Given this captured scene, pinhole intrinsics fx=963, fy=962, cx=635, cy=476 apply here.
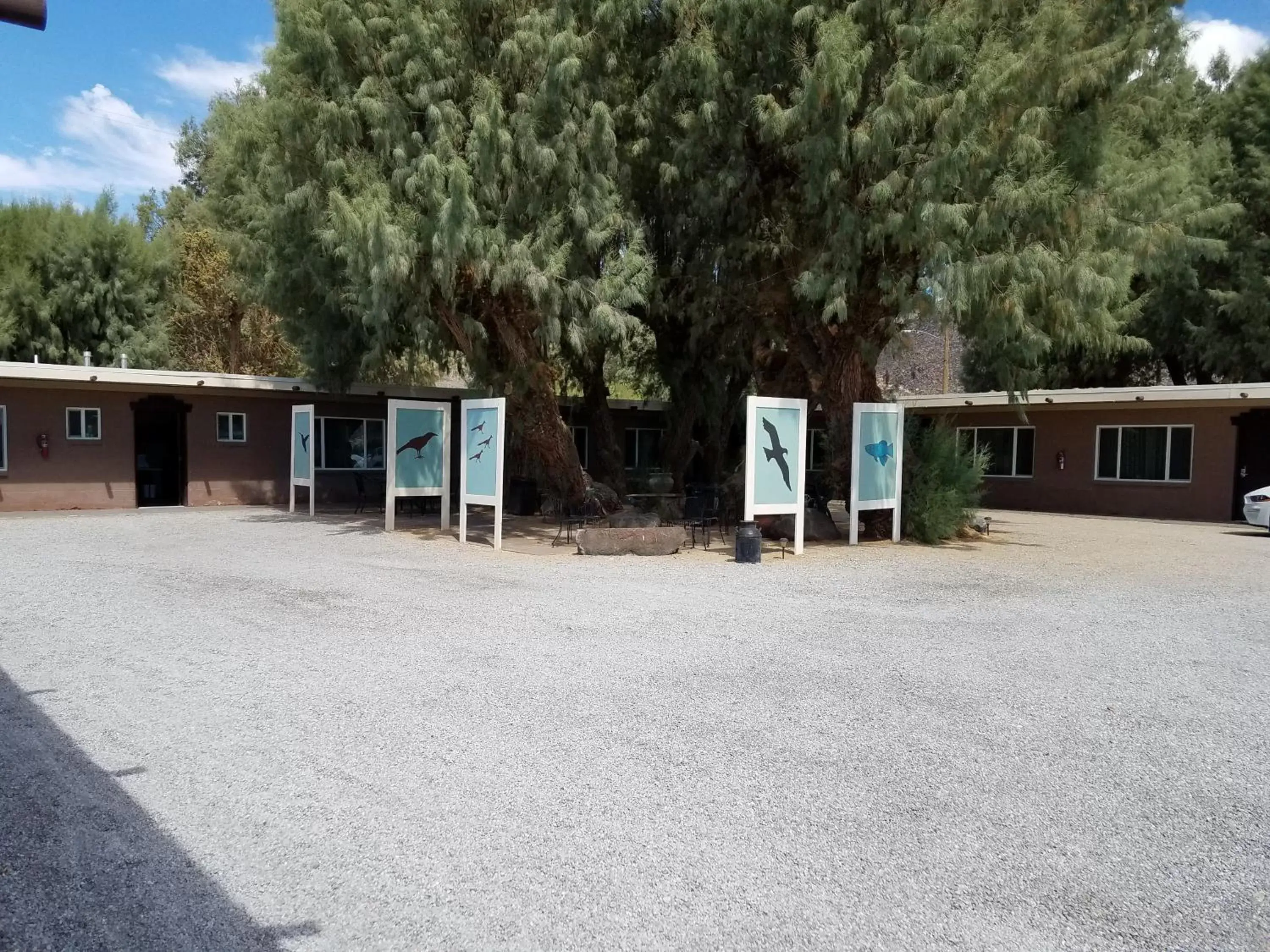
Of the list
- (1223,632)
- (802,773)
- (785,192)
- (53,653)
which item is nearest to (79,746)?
(53,653)

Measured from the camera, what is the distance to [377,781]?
4.63m

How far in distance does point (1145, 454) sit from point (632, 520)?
41.5ft

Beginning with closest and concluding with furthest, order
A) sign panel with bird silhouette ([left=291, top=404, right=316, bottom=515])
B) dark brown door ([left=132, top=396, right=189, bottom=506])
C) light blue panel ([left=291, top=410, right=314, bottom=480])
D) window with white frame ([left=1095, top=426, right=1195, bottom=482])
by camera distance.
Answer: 1. sign panel with bird silhouette ([left=291, top=404, right=316, bottom=515])
2. light blue panel ([left=291, top=410, right=314, bottom=480])
3. dark brown door ([left=132, top=396, right=189, bottom=506])
4. window with white frame ([left=1095, top=426, right=1195, bottom=482])

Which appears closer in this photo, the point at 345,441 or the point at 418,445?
the point at 418,445

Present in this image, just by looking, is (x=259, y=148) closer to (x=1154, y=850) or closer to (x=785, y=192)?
(x=785, y=192)

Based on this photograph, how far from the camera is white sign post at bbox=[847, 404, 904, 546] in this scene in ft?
48.0

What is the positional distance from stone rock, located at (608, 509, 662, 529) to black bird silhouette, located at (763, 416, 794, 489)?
2.92 m

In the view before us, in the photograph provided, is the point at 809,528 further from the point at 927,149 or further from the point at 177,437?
the point at 177,437

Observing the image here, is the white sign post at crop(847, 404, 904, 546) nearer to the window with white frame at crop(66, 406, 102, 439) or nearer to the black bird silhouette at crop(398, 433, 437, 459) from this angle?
the black bird silhouette at crop(398, 433, 437, 459)

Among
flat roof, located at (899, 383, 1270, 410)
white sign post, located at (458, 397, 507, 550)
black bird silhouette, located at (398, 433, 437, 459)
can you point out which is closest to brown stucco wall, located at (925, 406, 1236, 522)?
flat roof, located at (899, 383, 1270, 410)

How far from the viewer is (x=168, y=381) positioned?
19.3 m

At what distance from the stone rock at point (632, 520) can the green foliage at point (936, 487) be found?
4128 millimetres

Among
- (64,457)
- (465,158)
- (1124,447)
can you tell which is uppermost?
(465,158)

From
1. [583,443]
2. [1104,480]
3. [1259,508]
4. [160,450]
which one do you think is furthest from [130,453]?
[1259,508]
